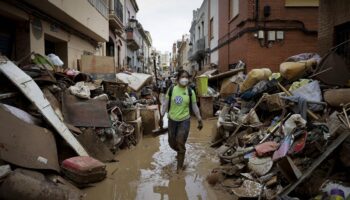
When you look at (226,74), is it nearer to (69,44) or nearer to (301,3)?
(301,3)

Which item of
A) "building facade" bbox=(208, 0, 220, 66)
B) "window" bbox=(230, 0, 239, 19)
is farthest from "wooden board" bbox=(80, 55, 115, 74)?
"building facade" bbox=(208, 0, 220, 66)

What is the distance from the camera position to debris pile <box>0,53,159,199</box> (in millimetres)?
4523

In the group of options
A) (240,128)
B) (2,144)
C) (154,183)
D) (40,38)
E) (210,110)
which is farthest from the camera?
(210,110)

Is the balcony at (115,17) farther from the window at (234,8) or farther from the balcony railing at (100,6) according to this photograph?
the window at (234,8)

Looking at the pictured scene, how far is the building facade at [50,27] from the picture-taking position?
8.56m

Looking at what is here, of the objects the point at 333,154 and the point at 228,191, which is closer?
the point at 333,154

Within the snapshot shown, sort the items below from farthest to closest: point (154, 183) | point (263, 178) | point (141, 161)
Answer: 1. point (141, 161)
2. point (154, 183)
3. point (263, 178)

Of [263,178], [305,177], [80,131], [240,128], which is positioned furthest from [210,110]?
[305,177]

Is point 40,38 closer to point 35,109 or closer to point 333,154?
point 35,109

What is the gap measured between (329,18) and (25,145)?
7.06 meters

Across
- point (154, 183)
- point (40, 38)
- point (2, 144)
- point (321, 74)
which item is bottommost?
point (154, 183)

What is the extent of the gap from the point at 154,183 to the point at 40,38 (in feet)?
19.8

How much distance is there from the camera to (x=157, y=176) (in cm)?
625

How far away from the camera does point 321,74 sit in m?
7.44
